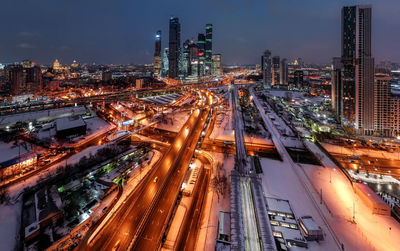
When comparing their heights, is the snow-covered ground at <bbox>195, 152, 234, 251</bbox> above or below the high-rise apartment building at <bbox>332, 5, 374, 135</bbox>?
below

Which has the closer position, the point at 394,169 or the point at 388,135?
the point at 394,169

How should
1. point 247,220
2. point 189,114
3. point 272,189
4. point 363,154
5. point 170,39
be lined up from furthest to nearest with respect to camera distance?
point 170,39, point 189,114, point 363,154, point 272,189, point 247,220

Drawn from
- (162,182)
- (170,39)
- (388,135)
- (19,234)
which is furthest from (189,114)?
(170,39)

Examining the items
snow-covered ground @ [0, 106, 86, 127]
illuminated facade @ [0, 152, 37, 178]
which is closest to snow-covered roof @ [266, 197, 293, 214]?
illuminated facade @ [0, 152, 37, 178]

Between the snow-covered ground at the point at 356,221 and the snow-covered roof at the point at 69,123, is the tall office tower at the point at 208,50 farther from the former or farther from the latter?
the snow-covered ground at the point at 356,221

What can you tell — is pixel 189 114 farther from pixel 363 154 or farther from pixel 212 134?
pixel 363 154

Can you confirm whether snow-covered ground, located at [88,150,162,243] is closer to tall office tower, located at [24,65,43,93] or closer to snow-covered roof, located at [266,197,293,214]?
snow-covered roof, located at [266,197,293,214]

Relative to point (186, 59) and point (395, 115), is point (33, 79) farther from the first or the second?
point (395, 115)
